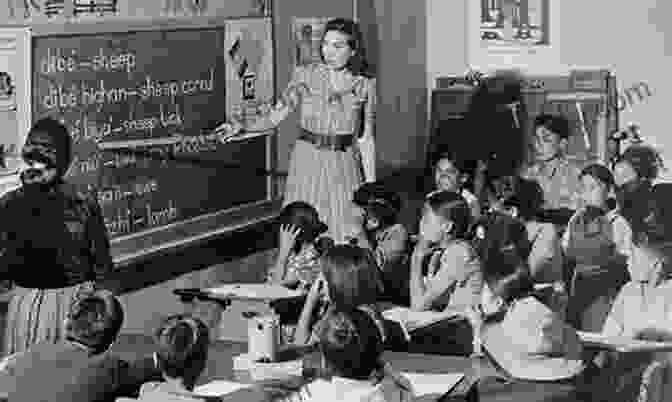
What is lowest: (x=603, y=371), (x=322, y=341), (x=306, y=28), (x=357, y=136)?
(x=603, y=371)

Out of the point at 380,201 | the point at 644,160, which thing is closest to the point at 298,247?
the point at 380,201

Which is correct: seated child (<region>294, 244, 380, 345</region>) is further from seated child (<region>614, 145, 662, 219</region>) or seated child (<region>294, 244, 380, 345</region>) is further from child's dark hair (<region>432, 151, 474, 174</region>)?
child's dark hair (<region>432, 151, 474, 174</region>)

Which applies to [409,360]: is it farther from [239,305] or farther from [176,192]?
[176,192]

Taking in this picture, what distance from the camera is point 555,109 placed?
5.20 m

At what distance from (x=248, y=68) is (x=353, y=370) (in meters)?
2.77

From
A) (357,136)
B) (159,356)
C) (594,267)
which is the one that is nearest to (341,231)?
(357,136)

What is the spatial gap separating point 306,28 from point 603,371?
2468mm

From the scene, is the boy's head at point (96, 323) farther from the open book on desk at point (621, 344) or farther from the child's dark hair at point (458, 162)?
the child's dark hair at point (458, 162)

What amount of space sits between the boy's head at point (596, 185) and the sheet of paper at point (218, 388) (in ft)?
6.46

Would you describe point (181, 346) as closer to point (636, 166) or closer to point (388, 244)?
point (388, 244)

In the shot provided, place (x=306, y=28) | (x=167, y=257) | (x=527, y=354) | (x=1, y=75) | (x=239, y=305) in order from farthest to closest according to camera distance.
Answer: (x=306, y=28), (x=167, y=257), (x=239, y=305), (x=1, y=75), (x=527, y=354)

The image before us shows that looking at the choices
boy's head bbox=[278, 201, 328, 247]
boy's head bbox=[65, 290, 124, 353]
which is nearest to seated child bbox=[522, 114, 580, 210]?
boy's head bbox=[278, 201, 328, 247]

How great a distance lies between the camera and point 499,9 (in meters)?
5.14

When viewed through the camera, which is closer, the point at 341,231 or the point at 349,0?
the point at 341,231
